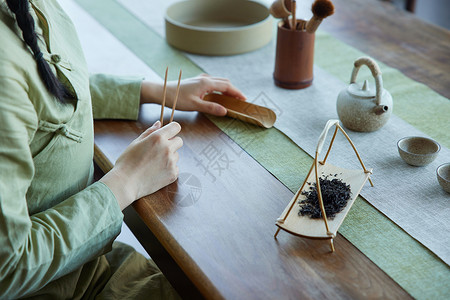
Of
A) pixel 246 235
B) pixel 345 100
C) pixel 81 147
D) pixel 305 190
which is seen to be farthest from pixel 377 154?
pixel 81 147

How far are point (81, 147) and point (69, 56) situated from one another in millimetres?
184

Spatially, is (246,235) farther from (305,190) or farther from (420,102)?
(420,102)

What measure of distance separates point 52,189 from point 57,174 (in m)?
0.03

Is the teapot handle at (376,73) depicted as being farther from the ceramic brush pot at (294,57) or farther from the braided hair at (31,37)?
the braided hair at (31,37)

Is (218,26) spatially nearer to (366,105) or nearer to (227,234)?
(366,105)

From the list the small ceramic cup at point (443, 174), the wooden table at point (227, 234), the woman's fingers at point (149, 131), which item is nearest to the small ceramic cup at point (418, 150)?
the small ceramic cup at point (443, 174)

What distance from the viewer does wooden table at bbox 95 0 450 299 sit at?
0.81 meters

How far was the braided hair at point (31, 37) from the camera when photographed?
0.87 metres

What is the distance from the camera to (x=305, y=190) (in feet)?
3.20

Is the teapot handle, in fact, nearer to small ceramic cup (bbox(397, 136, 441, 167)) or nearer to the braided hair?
small ceramic cup (bbox(397, 136, 441, 167))

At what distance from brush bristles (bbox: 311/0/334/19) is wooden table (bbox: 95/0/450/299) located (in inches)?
14.3

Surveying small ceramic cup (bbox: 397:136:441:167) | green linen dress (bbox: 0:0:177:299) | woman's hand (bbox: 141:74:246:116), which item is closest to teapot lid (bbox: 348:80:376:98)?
small ceramic cup (bbox: 397:136:441:167)

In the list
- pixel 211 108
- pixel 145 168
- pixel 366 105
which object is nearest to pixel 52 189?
pixel 145 168

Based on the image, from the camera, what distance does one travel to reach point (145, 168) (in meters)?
1.02
